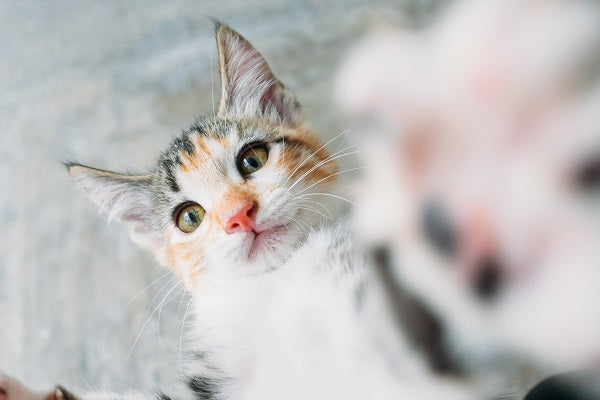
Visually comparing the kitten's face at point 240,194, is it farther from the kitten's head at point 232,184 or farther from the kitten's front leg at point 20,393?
the kitten's front leg at point 20,393

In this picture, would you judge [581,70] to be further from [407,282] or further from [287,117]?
[287,117]

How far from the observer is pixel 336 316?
0.51 m

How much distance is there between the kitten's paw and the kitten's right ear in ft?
0.70

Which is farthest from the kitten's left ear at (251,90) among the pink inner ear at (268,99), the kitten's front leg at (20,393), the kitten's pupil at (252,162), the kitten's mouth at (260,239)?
the kitten's front leg at (20,393)

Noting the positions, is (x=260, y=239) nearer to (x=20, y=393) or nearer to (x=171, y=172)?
(x=171, y=172)

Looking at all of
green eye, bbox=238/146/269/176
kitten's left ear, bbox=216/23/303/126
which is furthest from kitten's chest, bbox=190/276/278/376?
kitten's left ear, bbox=216/23/303/126

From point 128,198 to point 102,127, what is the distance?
429 millimetres

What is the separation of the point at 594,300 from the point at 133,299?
0.84 m

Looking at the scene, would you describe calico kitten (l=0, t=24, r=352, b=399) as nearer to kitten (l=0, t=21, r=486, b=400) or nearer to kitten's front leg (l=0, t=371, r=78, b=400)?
kitten (l=0, t=21, r=486, b=400)

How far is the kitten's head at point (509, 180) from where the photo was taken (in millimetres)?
260

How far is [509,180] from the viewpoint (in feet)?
0.91

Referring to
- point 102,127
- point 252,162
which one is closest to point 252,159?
point 252,162

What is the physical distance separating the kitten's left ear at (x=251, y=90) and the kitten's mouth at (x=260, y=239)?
0.21 m

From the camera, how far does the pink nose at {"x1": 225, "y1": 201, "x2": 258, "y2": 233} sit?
2.01ft
